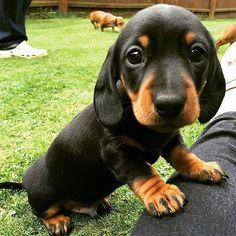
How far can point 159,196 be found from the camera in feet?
5.32

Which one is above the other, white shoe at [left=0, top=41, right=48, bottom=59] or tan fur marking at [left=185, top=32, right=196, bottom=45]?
tan fur marking at [left=185, top=32, right=196, bottom=45]

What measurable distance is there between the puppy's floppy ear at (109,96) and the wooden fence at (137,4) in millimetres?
11999

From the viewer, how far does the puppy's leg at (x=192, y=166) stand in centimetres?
175

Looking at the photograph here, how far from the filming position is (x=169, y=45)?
1.58m

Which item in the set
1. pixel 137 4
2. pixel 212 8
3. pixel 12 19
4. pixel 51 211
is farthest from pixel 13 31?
pixel 212 8

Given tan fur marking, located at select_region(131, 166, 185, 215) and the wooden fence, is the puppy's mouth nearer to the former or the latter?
tan fur marking, located at select_region(131, 166, 185, 215)

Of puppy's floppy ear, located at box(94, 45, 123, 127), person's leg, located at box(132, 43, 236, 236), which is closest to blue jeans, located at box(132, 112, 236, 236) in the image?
person's leg, located at box(132, 43, 236, 236)

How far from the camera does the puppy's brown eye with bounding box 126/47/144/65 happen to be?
163cm

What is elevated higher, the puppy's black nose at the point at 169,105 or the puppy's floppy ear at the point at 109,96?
the puppy's black nose at the point at 169,105

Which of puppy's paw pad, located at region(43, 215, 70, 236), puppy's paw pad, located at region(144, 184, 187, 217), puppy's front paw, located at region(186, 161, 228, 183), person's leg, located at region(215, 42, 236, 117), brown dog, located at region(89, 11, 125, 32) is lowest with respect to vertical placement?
brown dog, located at region(89, 11, 125, 32)

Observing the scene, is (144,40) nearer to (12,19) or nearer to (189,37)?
(189,37)

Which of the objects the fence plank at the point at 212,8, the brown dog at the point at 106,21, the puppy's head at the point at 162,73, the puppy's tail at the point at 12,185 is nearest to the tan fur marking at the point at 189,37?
the puppy's head at the point at 162,73

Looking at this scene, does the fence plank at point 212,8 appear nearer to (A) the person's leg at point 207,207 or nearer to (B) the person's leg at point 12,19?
(B) the person's leg at point 12,19

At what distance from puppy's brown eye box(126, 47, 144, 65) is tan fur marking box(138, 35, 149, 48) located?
24 mm
